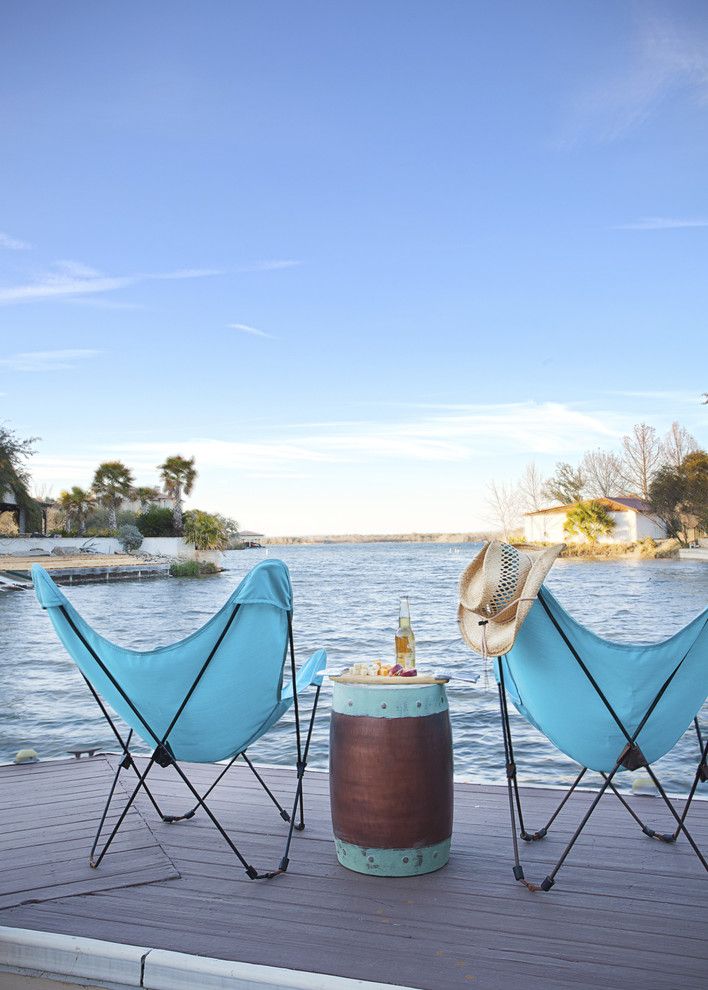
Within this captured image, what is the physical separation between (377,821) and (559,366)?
40.6 metres

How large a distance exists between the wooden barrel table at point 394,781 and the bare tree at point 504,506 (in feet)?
161

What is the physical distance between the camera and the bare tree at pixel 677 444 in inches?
2095

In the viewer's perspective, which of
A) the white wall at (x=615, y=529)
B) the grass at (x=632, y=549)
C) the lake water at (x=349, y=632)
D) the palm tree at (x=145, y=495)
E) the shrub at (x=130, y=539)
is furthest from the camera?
the palm tree at (x=145, y=495)

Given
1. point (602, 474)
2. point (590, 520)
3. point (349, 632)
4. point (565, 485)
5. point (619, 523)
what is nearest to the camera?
point (349, 632)

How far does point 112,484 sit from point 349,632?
35.4 m

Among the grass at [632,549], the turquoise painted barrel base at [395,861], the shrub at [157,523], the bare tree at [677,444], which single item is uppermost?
the bare tree at [677,444]

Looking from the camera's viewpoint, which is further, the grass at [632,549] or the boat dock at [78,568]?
the grass at [632,549]

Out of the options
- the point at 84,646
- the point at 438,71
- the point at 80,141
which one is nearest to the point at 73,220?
the point at 80,141

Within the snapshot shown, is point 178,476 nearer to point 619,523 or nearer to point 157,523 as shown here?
point 157,523

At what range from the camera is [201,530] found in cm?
5019

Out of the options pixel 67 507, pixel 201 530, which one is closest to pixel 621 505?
pixel 201 530

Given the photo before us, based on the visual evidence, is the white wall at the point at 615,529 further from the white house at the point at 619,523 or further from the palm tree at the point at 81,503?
the palm tree at the point at 81,503

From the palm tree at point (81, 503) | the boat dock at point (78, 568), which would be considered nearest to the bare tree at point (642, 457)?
the boat dock at point (78, 568)

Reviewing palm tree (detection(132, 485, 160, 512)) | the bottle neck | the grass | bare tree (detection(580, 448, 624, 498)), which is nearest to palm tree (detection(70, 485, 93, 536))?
palm tree (detection(132, 485, 160, 512))
